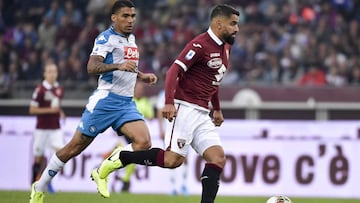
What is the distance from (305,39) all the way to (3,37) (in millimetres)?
8310

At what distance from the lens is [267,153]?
2089 cm

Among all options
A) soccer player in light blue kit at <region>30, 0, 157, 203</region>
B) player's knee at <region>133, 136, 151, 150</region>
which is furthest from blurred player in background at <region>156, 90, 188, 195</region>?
player's knee at <region>133, 136, 151, 150</region>

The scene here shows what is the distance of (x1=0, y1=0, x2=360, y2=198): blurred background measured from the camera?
22.8 meters

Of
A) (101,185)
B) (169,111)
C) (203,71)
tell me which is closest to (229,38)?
(203,71)

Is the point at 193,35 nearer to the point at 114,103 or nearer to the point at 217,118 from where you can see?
the point at 114,103

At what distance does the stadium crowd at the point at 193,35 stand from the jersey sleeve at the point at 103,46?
11505 mm

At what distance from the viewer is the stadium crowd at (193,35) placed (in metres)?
24.8

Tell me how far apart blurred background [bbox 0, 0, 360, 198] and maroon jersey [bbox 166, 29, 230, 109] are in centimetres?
899

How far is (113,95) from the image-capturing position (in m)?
13.0

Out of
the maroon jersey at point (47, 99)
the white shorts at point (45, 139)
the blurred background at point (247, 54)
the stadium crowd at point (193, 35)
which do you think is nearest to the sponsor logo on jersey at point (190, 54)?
the maroon jersey at point (47, 99)

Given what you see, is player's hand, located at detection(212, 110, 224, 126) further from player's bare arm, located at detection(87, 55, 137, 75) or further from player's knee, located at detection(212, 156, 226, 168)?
player's bare arm, located at detection(87, 55, 137, 75)

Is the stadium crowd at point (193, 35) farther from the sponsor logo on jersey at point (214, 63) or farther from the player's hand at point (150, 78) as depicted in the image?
the sponsor logo on jersey at point (214, 63)

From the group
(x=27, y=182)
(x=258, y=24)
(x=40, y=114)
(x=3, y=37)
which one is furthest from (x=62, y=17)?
(x=40, y=114)

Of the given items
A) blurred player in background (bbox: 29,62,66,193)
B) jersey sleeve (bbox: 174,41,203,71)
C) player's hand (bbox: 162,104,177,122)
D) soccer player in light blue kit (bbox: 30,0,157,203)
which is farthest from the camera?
blurred player in background (bbox: 29,62,66,193)
